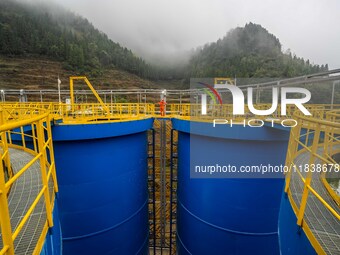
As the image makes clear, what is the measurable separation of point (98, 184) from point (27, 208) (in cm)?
421

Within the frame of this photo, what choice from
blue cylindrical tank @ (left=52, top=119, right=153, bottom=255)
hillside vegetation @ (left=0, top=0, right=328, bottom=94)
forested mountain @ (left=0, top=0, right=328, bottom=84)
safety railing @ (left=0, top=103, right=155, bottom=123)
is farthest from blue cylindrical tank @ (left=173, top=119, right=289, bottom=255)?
forested mountain @ (left=0, top=0, right=328, bottom=84)

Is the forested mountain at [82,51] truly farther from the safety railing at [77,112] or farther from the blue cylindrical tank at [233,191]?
the blue cylindrical tank at [233,191]

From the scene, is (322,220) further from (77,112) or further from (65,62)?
(65,62)

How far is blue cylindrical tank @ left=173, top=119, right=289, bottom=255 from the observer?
236 inches

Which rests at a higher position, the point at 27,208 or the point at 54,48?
the point at 54,48

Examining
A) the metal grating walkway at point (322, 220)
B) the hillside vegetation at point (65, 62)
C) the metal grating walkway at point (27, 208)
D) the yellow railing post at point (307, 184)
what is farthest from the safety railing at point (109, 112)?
the hillside vegetation at point (65, 62)

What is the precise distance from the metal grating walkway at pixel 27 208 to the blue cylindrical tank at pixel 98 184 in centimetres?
238

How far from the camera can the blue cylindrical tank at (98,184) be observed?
6109 mm

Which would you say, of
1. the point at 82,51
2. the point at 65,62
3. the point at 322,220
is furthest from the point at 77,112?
the point at 82,51

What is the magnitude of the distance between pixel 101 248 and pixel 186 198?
Answer: 3275mm

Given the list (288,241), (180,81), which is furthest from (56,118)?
(180,81)

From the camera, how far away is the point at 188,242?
7.98 meters

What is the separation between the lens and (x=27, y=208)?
96.9 inches

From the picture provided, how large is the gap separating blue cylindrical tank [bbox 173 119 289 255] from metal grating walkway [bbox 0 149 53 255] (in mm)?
4506
